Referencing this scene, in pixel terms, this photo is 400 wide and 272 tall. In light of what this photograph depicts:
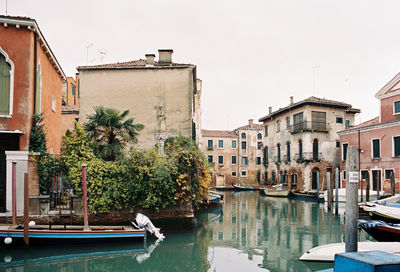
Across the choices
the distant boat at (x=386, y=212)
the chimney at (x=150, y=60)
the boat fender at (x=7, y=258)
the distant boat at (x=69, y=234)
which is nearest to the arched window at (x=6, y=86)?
the distant boat at (x=69, y=234)

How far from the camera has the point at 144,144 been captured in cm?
1700

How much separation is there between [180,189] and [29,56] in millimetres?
6248

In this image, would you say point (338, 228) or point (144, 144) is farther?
point (144, 144)

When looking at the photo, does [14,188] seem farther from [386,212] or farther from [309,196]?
[309,196]

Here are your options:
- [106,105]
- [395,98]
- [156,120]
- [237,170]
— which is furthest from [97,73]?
[237,170]

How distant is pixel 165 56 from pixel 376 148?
1586 centimetres

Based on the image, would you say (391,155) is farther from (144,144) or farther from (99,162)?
(99,162)

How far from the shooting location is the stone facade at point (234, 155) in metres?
44.7

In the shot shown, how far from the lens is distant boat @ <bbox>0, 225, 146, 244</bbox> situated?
9.04 metres

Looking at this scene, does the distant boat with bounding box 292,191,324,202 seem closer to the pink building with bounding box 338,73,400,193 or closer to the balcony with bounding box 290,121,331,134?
the pink building with bounding box 338,73,400,193

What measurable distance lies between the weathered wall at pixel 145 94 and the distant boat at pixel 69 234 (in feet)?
24.9

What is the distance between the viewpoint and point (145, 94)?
17.2m

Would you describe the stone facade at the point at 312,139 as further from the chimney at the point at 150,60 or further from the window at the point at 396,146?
the chimney at the point at 150,60

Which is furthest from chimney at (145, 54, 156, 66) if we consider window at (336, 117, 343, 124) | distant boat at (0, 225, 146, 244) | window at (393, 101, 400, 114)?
window at (336, 117, 343, 124)
